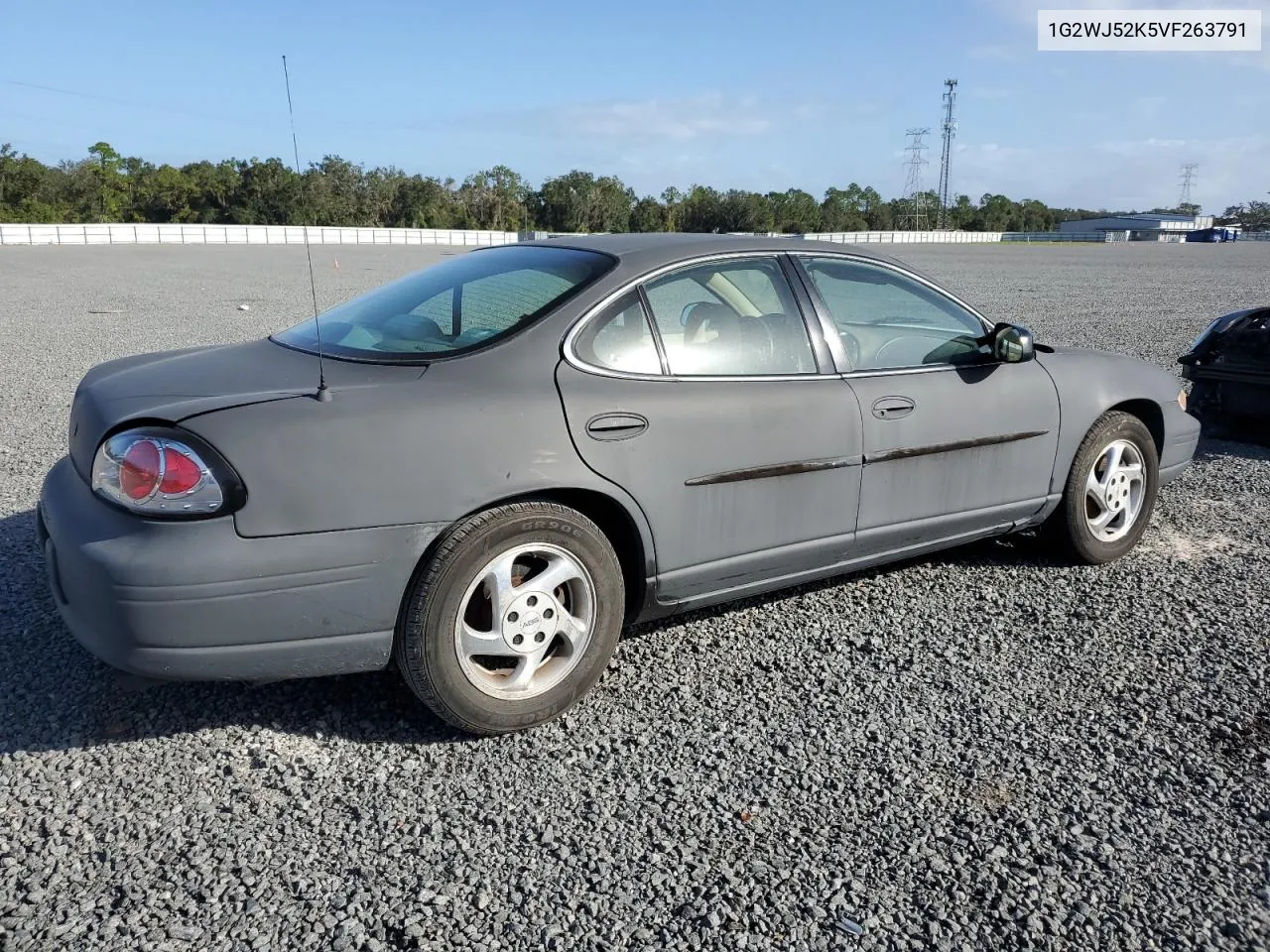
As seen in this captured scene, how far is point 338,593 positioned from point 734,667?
57.8 inches

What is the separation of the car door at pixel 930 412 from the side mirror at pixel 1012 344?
0.20 feet

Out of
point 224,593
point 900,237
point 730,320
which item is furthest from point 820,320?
point 900,237

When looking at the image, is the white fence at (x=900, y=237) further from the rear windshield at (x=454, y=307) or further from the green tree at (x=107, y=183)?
the rear windshield at (x=454, y=307)

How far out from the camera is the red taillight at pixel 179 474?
2.66 meters

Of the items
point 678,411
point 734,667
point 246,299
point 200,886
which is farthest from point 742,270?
point 246,299

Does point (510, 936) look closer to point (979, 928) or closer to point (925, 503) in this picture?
point (979, 928)

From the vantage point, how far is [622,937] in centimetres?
224

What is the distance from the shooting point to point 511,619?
3.04 metres

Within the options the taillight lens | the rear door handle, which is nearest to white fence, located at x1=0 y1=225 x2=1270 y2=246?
the rear door handle

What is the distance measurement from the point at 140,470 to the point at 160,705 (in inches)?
37.2

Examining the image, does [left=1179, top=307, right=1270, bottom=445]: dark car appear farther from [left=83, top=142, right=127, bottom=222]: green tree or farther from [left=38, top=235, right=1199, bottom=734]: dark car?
[left=83, top=142, right=127, bottom=222]: green tree

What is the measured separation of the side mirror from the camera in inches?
161

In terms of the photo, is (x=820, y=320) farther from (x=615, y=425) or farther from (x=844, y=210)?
(x=844, y=210)

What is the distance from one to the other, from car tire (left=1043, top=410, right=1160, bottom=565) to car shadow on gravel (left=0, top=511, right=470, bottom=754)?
2.93 metres
